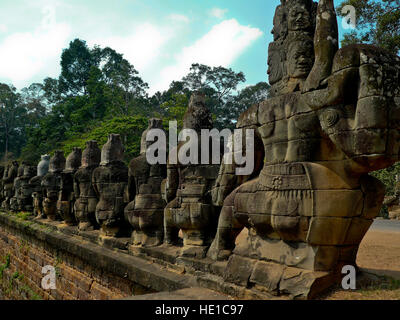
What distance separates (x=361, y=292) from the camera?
291cm

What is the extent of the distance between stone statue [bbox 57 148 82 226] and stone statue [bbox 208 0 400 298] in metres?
5.77

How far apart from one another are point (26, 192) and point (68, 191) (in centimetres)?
447

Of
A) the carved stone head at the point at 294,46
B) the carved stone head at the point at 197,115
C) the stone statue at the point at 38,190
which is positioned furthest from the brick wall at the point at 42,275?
the carved stone head at the point at 294,46

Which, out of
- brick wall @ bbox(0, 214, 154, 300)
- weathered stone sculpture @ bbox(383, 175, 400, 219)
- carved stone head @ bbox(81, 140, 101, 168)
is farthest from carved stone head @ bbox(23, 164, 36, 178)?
weathered stone sculpture @ bbox(383, 175, 400, 219)

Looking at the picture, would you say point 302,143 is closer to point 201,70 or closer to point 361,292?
point 361,292

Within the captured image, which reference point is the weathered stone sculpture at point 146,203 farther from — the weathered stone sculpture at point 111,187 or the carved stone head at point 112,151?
the carved stone head at point 112,151

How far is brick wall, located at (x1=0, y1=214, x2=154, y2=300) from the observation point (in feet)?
18.1

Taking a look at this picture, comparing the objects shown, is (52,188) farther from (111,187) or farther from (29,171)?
(111,187)

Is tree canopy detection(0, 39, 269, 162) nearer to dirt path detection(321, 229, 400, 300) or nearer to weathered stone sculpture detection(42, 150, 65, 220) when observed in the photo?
weathered stone sculpture detection(42, 150, 65, 220)

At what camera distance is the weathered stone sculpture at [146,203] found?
5.19 m

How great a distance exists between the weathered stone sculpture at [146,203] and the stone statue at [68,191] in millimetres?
3364

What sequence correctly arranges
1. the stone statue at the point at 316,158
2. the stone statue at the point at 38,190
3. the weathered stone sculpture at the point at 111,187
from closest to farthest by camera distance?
the stone statue at the point at 316,158
the weathered stone sculpture at the point at 111,187
the stone statue at the point at 38,190

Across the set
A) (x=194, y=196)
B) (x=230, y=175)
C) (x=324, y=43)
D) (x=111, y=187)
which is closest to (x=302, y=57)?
(x=324, y=43)

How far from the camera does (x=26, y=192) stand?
12.0 meters
